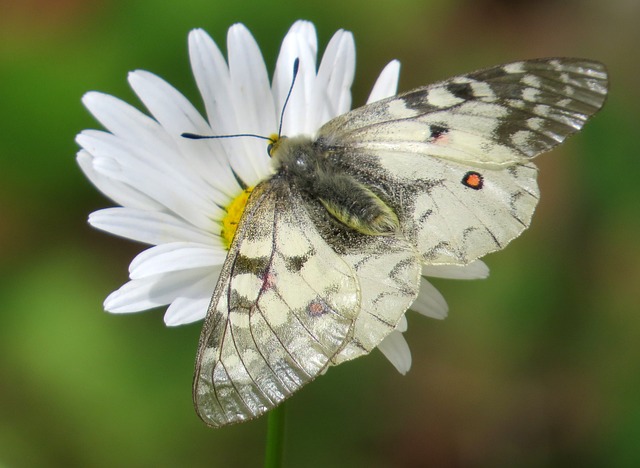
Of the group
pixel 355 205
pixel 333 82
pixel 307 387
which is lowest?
pixel 307 387

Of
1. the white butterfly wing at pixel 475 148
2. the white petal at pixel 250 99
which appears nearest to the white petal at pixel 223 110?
the white petal at pixel 250 99

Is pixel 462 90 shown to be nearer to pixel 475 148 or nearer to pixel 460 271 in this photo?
pixel 475 148

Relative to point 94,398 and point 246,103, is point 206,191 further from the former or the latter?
point 94,398

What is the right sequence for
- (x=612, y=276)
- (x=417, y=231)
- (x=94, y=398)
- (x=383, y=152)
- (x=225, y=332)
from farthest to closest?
(x=612, y=276) < (x=94, y=398) < (x=383, y=152) < (x=417, y=231) < (x=225, y=332)

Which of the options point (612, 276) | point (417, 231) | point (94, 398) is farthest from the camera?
point (612, 276)

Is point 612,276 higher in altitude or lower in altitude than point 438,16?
lower

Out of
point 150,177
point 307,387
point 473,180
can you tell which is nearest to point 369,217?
point 473,180

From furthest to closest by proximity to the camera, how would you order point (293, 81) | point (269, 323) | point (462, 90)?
1. point (293, 81)
2. point (462, 90)
3. point (269, 323)

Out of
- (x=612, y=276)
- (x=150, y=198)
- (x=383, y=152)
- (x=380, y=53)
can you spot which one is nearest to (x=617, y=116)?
(x=612, y=276)

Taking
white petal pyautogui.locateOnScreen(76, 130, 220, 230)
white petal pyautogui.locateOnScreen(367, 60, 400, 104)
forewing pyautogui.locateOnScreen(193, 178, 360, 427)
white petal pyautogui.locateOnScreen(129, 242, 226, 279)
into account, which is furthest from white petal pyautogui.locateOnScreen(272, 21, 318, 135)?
forewing pyautogui.locateOnScreen(193, 178, 360, 427)
